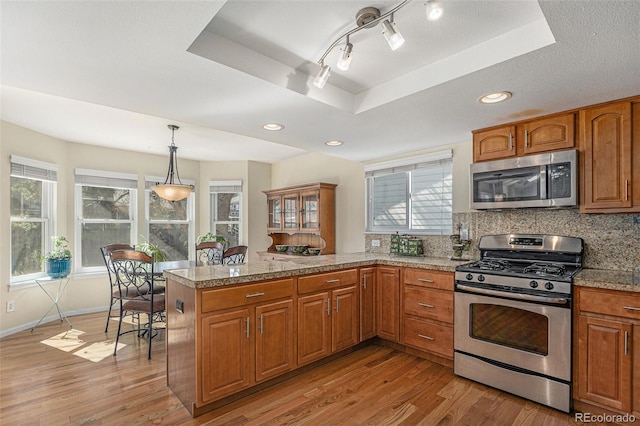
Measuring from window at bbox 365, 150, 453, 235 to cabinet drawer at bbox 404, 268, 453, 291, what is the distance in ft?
2.48

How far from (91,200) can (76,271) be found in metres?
1.04

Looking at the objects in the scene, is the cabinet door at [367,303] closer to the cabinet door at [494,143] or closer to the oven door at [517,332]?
the oven door at [517,332]

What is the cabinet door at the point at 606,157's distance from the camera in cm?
226

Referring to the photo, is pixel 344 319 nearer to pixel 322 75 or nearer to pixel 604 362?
pixel 604 362

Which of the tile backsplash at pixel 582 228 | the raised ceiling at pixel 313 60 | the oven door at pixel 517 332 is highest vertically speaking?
the raised ceiling at pixel 313 60

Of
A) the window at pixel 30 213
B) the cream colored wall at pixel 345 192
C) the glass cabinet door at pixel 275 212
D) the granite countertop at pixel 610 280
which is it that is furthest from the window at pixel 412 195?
the window at pixel 30 213

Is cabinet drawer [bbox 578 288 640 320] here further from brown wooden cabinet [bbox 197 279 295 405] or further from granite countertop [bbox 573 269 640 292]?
brown wooden cabinet [bbox 197 279 295 405]

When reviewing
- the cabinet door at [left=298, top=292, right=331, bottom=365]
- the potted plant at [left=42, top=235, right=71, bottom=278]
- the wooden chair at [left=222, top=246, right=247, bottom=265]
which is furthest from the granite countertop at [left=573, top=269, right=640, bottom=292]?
the potted plant at [left=42, top=235, right=71, bottom=278]

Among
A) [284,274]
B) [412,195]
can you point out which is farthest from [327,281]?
[412,195]

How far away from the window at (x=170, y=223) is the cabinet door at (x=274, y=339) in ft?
12.0

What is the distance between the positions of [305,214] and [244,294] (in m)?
2.60

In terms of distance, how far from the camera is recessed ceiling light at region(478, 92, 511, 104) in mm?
2215

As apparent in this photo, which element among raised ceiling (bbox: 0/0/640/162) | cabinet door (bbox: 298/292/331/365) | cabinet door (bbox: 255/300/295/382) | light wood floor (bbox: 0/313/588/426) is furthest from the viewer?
cabinet door (bbox: 298/292/331/365)

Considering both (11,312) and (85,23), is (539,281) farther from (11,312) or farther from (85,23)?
(11,312)
